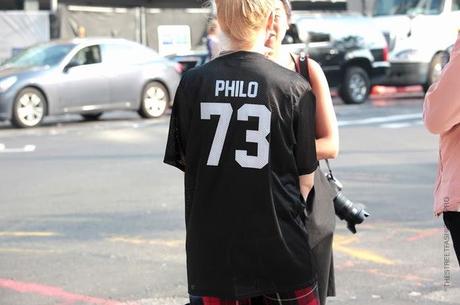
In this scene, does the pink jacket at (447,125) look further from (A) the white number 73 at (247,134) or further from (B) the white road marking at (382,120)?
(B) the white road marking at (382,120)

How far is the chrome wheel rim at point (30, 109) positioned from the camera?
48.2 ft

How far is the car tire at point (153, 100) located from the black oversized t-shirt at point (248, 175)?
13.8m

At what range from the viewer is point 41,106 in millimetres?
14969

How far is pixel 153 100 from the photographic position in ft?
54.5

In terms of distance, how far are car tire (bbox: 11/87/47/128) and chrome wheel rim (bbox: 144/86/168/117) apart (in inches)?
89.4

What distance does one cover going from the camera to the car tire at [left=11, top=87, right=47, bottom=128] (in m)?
14.6

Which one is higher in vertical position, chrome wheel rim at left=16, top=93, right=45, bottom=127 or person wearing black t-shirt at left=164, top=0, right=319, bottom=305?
person wearing black t-shirt at left=164, top=0, right=319, bottom=305

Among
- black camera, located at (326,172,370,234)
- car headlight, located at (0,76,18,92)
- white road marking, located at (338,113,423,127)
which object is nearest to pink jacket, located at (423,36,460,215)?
black camera, located at (326,172,370,234)

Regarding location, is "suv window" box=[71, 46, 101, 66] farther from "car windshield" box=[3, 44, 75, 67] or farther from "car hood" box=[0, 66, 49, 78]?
"car hood" box=[0, 66, 49, 78]

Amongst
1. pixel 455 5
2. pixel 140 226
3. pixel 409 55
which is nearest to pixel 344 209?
pixel 140 226

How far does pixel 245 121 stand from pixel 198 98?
7.4 inches

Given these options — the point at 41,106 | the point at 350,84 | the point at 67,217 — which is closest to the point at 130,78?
the point at 41,106

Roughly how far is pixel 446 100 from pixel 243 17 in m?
0.82

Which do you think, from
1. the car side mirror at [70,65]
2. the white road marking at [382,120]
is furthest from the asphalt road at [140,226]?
the car side mirror at [70,65]
